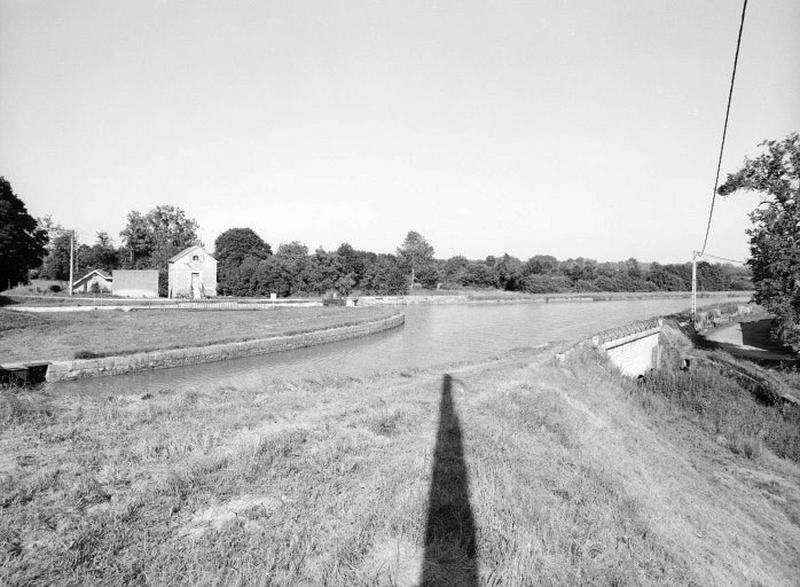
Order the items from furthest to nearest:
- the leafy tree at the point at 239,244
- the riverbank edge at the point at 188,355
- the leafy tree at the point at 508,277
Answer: the leafy tree at the point at 508,277 → the leafy tree at the point at 239,244 → the riverbank edge at the point at 188,355

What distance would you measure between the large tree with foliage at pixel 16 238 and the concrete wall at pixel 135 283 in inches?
401

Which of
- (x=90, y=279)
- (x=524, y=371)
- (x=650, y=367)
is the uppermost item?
(x=90, y=279)

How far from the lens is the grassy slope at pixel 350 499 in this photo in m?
4.29

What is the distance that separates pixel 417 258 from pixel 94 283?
176 ft

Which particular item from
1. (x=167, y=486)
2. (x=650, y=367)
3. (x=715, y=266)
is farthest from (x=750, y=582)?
(x=715, y=266)

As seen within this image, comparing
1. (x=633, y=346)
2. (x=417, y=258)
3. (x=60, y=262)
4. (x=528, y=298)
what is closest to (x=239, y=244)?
(x=60, y=262)

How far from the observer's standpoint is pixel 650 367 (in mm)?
29969

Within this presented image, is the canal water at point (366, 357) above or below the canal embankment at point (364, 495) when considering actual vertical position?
below

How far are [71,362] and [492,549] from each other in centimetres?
1875

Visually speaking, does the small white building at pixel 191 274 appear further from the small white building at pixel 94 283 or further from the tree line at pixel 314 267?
the small white building at pixel 94 283

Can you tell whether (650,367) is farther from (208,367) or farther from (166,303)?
(166,303)

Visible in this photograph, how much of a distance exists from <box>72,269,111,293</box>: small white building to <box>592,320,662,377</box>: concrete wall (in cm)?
6025

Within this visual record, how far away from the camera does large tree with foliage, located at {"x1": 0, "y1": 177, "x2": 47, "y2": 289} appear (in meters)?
38.4

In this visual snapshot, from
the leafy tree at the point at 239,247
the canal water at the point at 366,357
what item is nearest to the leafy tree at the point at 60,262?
the leafy tree at the point at 239,247
